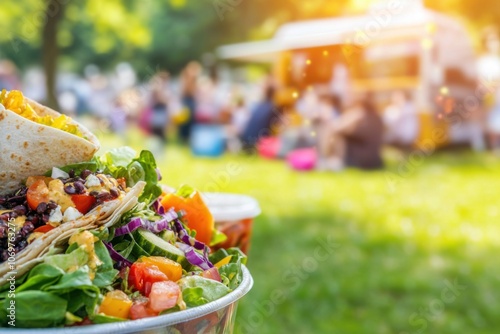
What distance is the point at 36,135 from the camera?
170 centimetres

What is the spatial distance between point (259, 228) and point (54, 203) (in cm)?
601

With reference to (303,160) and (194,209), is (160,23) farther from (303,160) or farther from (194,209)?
(194,209)

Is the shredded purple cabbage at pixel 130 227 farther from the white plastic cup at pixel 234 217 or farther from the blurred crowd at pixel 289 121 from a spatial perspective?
the blurred crowd at pixel 289 121

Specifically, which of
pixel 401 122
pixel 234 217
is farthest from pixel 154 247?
pixel 401 122

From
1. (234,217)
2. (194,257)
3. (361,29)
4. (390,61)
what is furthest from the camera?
(390,61)

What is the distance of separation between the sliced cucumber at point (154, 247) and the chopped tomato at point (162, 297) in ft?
0.63

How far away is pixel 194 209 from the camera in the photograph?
2.03 m

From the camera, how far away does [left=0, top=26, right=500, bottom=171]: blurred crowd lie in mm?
13820

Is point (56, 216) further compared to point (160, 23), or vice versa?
point (160, 23)

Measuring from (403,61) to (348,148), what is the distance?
14.8 feet

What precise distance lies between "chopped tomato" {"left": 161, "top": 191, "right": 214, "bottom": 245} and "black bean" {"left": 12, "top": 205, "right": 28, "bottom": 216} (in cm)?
51

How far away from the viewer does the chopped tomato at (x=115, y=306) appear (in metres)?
1.40

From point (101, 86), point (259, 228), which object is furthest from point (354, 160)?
point (101, 86)

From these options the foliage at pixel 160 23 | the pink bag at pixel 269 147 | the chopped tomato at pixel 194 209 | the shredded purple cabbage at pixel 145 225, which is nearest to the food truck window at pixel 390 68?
the foliage at pixel 160 23
